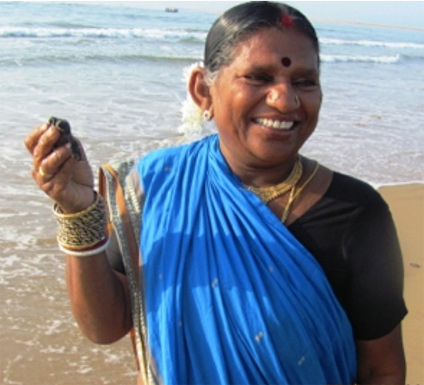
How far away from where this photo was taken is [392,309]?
4.90 feet

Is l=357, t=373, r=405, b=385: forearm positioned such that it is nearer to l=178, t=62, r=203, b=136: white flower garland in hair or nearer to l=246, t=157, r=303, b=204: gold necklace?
l=246, t=157, r=303, b=204: gold necklace

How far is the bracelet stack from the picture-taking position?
53.1 inches

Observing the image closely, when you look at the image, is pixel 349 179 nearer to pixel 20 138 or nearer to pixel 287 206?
pixel 287 206

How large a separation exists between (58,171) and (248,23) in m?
0.58

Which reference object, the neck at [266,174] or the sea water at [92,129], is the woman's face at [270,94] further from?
the sea water at [92,129]

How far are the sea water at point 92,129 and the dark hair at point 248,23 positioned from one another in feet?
6.78

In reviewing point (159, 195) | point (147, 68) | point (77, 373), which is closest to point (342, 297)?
point (159, 195)

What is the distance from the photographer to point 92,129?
7.18 meters

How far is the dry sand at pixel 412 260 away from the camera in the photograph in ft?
10.3

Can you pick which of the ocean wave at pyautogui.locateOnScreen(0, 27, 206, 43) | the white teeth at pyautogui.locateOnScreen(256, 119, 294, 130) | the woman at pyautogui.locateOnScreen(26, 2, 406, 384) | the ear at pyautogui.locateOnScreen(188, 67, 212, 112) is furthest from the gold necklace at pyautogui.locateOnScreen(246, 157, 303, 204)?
the ocean wave at pyautogui.locateOnScreen(0, 27, 206, 43)

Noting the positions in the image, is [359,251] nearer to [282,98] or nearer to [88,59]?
[282,98]

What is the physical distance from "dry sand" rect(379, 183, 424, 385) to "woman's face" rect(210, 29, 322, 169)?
2.01 m

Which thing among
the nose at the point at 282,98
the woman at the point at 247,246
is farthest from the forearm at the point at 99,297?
the nose at the point at 282,98

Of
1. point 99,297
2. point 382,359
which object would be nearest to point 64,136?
point 99,297
